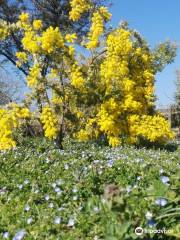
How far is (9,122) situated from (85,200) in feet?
20.1

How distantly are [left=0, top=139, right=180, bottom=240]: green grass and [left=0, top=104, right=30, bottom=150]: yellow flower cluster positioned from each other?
3.42 metres

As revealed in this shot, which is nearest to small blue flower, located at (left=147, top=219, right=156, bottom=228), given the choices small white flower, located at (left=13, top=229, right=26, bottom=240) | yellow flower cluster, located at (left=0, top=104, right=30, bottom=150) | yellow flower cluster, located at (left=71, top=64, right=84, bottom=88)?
small white flower, located at (left=13, top=229, right=26, bottom=240)

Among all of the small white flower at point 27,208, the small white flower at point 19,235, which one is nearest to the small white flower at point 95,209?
the small white flower at point 19,235

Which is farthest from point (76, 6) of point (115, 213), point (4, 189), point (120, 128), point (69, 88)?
point (115, 213)

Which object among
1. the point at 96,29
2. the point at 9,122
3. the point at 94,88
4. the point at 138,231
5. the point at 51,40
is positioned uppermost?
the point at 96,29

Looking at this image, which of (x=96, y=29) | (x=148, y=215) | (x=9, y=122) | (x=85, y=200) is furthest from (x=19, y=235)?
(x=96, y=29)

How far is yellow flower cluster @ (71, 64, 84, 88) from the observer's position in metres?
11.0

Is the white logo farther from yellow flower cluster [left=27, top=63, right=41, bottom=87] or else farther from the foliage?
the foliage

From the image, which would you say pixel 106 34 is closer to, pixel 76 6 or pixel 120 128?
pixel 76 6

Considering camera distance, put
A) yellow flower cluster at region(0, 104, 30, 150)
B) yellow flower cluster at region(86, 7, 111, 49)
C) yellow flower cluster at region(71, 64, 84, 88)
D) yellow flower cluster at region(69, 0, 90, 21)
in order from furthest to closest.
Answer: yellow flower cluster at region(69, 0, 90, 21) → yellow flower cluster at region(86, 7, 111, 49) → yellow flower cluster at region(71, 64, 84, 88) → yellow flower cluster at region(0, 104, 30, 150)

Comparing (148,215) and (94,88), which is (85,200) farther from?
(94,88)

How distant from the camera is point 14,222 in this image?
4.35m

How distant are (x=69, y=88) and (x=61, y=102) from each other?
0.41 metres

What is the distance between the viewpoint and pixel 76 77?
10992mm
